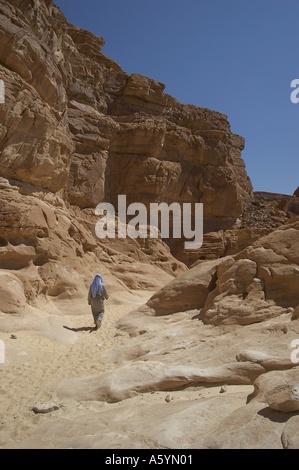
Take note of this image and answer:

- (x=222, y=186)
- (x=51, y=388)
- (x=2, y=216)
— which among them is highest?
(x=222, y=186)

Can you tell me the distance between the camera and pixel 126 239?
19.2m

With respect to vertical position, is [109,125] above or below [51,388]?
above

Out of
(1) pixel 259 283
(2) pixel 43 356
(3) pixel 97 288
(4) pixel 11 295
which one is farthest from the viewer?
(3) pixel 97 288

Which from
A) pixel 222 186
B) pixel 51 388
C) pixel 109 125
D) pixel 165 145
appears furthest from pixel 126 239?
pixel 51 388

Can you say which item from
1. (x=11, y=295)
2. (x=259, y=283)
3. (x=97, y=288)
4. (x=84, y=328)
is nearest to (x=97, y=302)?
(x=97, y=288)

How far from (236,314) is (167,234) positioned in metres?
17.3

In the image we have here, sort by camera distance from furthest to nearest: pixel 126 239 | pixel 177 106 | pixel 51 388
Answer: pixel 177 106, pixel 126 239, pixel 51 388

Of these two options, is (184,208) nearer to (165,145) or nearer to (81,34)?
(165,145)

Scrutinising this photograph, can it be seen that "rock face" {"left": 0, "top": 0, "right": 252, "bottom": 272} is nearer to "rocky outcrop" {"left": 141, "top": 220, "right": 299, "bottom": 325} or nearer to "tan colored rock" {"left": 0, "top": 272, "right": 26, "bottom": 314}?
"tan colored rock" {"left": 0, "top": 272, "right": 26, "bottom": 314}
